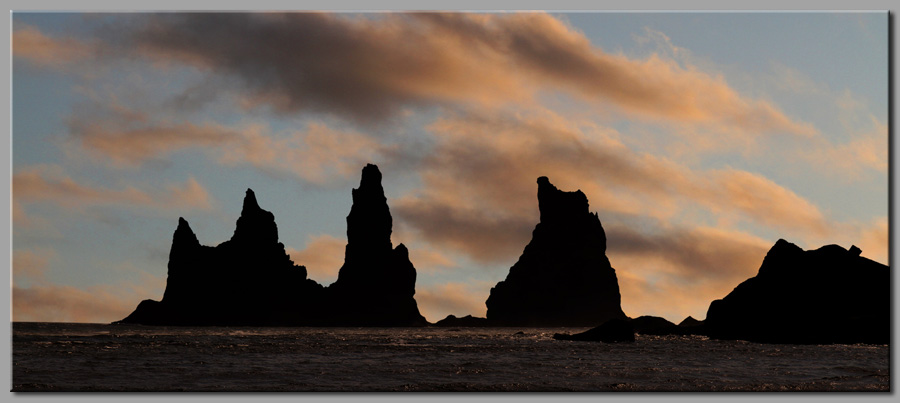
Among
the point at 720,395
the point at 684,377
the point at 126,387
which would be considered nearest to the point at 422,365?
the point at 684,377

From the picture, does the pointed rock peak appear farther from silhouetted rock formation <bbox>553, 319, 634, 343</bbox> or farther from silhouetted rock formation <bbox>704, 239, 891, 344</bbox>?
silhouetted rock formation <bbox>553, 319, 634, 343</bbox>

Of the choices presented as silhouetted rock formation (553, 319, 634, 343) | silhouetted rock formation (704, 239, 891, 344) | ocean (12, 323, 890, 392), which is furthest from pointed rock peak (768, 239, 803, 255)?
ocean (12, 323, 890, 392)

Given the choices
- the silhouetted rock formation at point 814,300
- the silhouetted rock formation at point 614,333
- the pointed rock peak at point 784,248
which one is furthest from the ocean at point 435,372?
the pointed rock peak at point 784,248

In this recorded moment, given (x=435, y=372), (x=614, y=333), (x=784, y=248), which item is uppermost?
(x=784, y=248)

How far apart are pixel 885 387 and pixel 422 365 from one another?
80.0ft

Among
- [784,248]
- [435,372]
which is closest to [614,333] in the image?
[784,248]

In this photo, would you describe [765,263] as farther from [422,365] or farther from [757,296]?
[422,365]

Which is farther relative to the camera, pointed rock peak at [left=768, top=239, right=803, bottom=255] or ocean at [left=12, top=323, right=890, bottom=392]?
pointed rock peak at [left=768, top=239, right=803, bottom=255]

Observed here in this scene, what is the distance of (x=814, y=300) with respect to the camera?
324ft

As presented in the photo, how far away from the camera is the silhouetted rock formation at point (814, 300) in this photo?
9138 centimetres

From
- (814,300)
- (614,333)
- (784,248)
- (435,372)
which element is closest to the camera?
(435,372)

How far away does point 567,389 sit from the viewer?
3653 centimetres

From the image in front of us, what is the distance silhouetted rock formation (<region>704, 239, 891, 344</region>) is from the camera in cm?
9138

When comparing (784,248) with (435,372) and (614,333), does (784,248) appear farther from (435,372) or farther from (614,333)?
(435,372)
